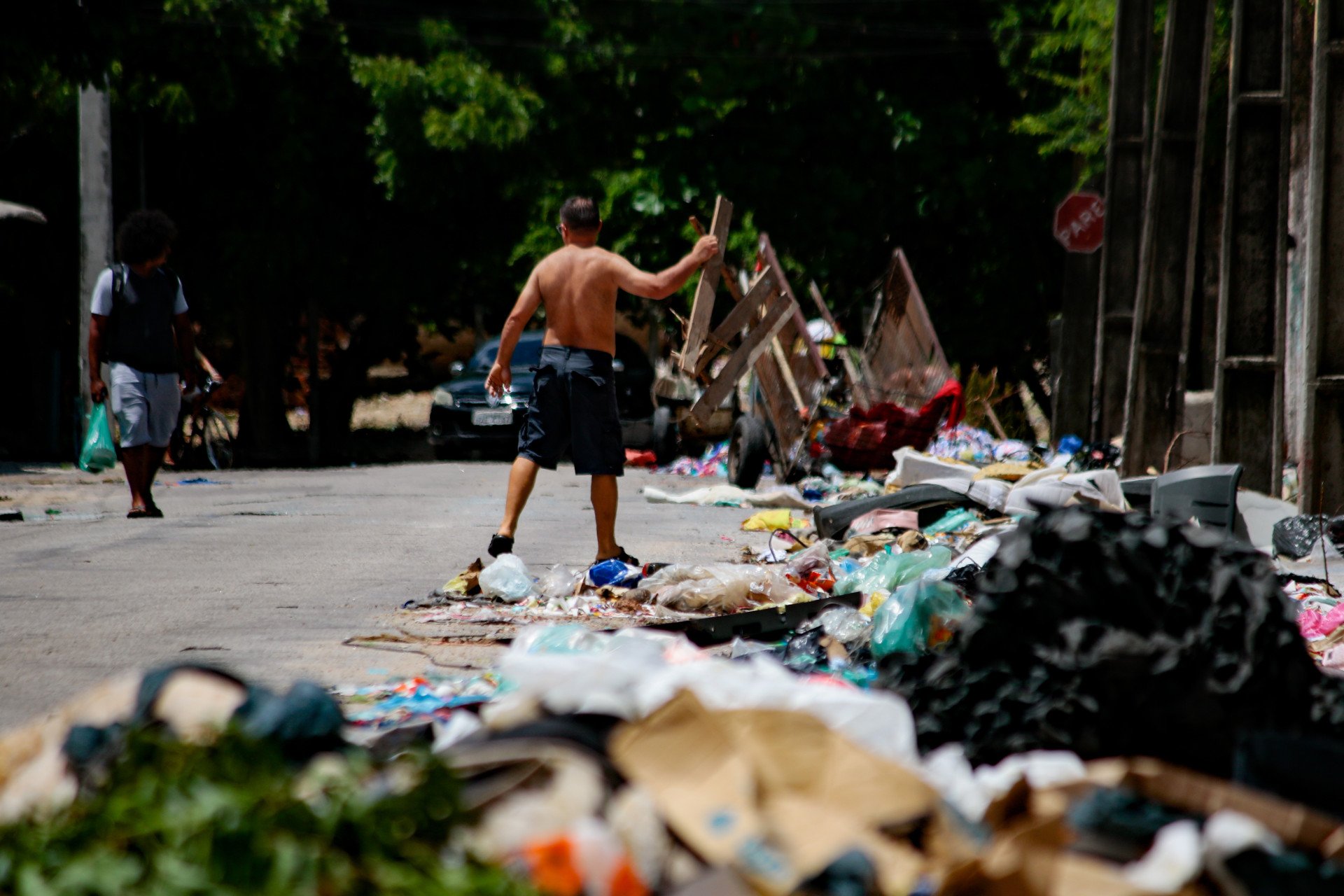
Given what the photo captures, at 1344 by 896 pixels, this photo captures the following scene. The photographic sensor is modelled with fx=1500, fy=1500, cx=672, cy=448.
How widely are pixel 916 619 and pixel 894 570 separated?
157cm

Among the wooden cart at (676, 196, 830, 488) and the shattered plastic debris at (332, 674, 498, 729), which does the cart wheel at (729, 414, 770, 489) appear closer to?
the wooden cart at (676, 196, 830, 488)

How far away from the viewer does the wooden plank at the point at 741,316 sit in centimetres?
1178

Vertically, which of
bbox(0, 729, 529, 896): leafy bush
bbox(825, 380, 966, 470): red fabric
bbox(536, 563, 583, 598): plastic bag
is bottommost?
bbox(536, 563, 583, 598): plastic bag

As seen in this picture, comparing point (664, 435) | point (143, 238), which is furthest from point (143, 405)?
point (664, 435)

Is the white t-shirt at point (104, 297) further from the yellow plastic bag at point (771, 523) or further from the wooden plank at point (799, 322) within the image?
the wooden plank at point (799, 322)

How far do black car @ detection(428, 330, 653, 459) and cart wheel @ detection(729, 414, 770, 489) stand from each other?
4.64 meters

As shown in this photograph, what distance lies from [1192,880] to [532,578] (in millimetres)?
4198

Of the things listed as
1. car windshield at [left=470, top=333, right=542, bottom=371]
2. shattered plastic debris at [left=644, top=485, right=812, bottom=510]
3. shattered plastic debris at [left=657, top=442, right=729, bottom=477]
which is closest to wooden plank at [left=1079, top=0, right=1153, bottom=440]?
shattered plastic debris at [left=644, top=485, right=812, bottom=510]

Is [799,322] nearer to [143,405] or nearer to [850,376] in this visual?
[850,376]

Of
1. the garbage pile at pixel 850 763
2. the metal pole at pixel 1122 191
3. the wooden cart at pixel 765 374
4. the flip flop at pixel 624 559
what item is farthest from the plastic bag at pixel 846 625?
the metal pole at pixel 1122 191

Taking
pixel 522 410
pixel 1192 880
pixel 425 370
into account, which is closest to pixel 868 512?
pixel 1192 880

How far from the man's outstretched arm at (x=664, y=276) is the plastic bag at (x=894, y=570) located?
1.58m

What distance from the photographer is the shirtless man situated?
265 inches

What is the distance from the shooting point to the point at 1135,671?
9.51 feet
